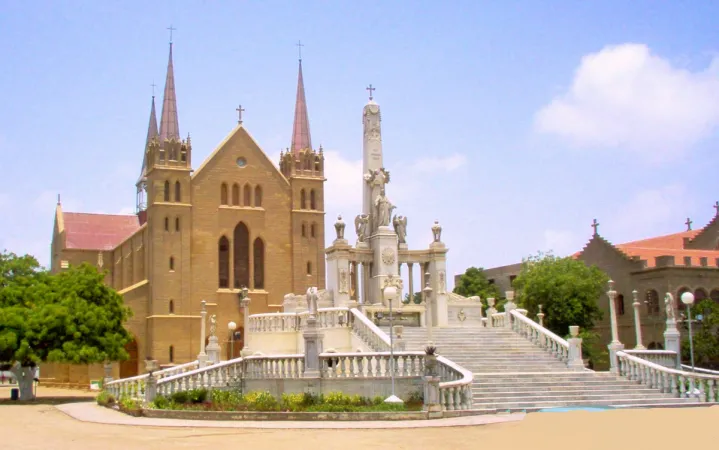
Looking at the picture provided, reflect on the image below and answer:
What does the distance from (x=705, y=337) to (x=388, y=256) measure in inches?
935

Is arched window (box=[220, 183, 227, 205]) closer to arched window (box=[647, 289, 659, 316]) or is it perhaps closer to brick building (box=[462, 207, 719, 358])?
brick building (box=[462, 207, 719, 358])

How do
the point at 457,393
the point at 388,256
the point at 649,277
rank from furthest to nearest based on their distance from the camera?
the point at 649,277, the point at 388,256, the point at 457,393

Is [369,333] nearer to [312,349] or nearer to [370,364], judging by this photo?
[312,349]

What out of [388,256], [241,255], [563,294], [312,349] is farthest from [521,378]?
[241,255]

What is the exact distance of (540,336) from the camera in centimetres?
3144

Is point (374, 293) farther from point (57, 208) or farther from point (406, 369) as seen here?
point (57, 208)

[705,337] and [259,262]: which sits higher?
[259,262]

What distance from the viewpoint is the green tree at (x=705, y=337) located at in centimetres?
4957

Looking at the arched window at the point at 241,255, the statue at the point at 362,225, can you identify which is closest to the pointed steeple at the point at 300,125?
the arched window at the point at 241,255

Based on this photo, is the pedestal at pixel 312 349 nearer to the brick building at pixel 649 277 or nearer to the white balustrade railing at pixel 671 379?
the white balustrade railing at pixel 671 379

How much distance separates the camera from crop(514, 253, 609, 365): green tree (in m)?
52.5

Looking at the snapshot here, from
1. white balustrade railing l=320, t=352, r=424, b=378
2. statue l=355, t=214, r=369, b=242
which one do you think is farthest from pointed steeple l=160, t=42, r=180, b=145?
white balustrade railing l=320, t=352, r=424, b=378

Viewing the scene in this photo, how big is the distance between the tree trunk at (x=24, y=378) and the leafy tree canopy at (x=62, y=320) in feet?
2.23

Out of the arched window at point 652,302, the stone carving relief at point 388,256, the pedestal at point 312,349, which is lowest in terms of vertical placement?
the pedestal at point 312,349
